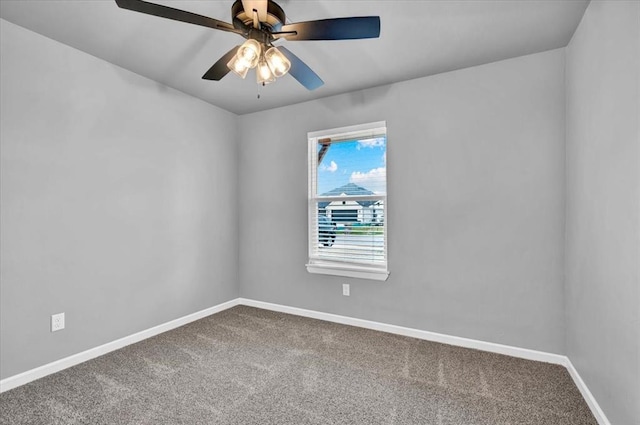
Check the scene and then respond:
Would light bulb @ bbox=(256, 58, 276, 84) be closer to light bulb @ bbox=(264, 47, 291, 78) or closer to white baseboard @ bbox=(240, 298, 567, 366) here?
light bulb @ bbox=(264, 47, 291, 78)

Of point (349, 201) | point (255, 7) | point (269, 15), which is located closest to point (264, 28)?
point (269, 15)

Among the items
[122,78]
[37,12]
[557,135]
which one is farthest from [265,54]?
[557,135]

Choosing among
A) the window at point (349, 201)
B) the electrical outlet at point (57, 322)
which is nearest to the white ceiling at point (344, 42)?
the window at point (349, 201)

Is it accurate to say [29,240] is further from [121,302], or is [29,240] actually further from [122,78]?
[122,78]

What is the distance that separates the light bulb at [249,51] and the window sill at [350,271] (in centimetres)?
227

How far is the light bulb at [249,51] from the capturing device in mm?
1684

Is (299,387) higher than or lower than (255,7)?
lower

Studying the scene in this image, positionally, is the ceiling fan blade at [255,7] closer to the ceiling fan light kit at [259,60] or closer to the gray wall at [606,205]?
the ceiling fan light kit at [259,60]

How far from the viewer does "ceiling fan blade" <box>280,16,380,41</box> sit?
4.94 feet

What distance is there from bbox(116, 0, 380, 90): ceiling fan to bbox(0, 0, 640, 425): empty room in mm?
17

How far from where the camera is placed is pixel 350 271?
337cm

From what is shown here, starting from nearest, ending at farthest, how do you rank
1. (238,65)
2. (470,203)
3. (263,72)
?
(238,65) → (263,72) → (470,203)

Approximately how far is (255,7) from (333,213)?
235cm

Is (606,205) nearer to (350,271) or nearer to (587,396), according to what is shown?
(587,396)
